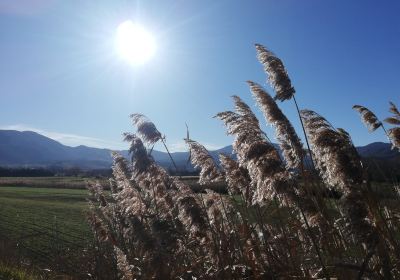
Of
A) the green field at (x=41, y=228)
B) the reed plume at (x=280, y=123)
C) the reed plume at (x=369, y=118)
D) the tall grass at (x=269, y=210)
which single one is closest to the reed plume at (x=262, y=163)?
the tall grass at (x=269, y=210)

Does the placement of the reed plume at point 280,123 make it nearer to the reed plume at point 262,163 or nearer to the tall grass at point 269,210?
the tall grass at point 269,210

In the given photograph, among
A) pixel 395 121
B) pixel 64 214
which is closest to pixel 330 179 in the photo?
pixel 395 121

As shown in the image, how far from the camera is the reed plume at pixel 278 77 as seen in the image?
4.74m

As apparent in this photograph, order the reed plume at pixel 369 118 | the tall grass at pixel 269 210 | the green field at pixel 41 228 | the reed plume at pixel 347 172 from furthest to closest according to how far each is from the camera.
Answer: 1. the green field at pixel 41 228
2. the reed plume at pixel 369 118
3. the tall grass at pixel 269 210
4. the reed plume at pixel 347 172

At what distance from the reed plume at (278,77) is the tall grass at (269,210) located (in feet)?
0.03

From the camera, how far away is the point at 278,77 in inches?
189

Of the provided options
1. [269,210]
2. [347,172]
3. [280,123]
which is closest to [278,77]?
[280,123]

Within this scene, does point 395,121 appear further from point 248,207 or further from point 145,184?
point 145,184

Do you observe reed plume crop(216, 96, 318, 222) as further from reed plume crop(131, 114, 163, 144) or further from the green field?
the green field

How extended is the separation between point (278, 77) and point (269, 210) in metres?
2.26

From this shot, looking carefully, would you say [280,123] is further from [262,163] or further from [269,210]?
[269,210]

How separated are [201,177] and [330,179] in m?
2.51

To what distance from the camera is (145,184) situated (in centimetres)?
638

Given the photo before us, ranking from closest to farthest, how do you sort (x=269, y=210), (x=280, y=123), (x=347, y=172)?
(x=347, y=172) → (x=280, y=123) → (x=269, y=210)
